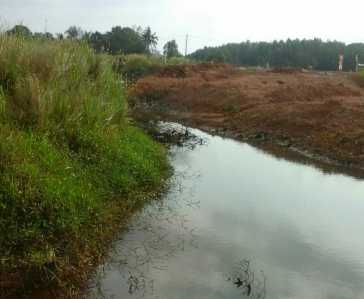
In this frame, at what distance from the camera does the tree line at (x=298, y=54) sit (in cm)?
7344

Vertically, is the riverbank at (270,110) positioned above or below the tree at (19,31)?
below

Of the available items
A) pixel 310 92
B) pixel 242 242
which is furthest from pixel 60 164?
pixel 310 92

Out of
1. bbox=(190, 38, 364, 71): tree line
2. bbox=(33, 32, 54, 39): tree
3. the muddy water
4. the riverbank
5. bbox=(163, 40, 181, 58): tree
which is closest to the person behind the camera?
the muddy water

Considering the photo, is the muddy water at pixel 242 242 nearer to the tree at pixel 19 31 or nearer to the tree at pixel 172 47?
the tree at pixel 19 31

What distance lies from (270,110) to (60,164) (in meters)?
14.7

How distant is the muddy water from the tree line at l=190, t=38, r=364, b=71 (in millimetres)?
56800

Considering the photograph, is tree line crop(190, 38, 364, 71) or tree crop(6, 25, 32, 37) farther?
tree line crop(190, 38, 364, 71)

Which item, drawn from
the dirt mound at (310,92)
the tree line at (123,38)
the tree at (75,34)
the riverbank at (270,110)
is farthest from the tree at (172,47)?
the tree at (75,34)

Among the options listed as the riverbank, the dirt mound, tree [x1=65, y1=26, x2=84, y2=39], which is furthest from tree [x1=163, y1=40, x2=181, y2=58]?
tree [x1=65, y1=26, x2=84, y2=39]

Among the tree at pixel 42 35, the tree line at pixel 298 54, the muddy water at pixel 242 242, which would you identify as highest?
the tree line at pixel 298 54

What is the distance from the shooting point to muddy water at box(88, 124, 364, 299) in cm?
611

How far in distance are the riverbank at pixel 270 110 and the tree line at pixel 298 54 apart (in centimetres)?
3561

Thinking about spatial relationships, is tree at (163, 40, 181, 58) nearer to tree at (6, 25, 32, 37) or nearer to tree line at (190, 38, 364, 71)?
tree line at (190, 38, 364, 71)

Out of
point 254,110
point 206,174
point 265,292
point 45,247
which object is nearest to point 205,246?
point 265,292
